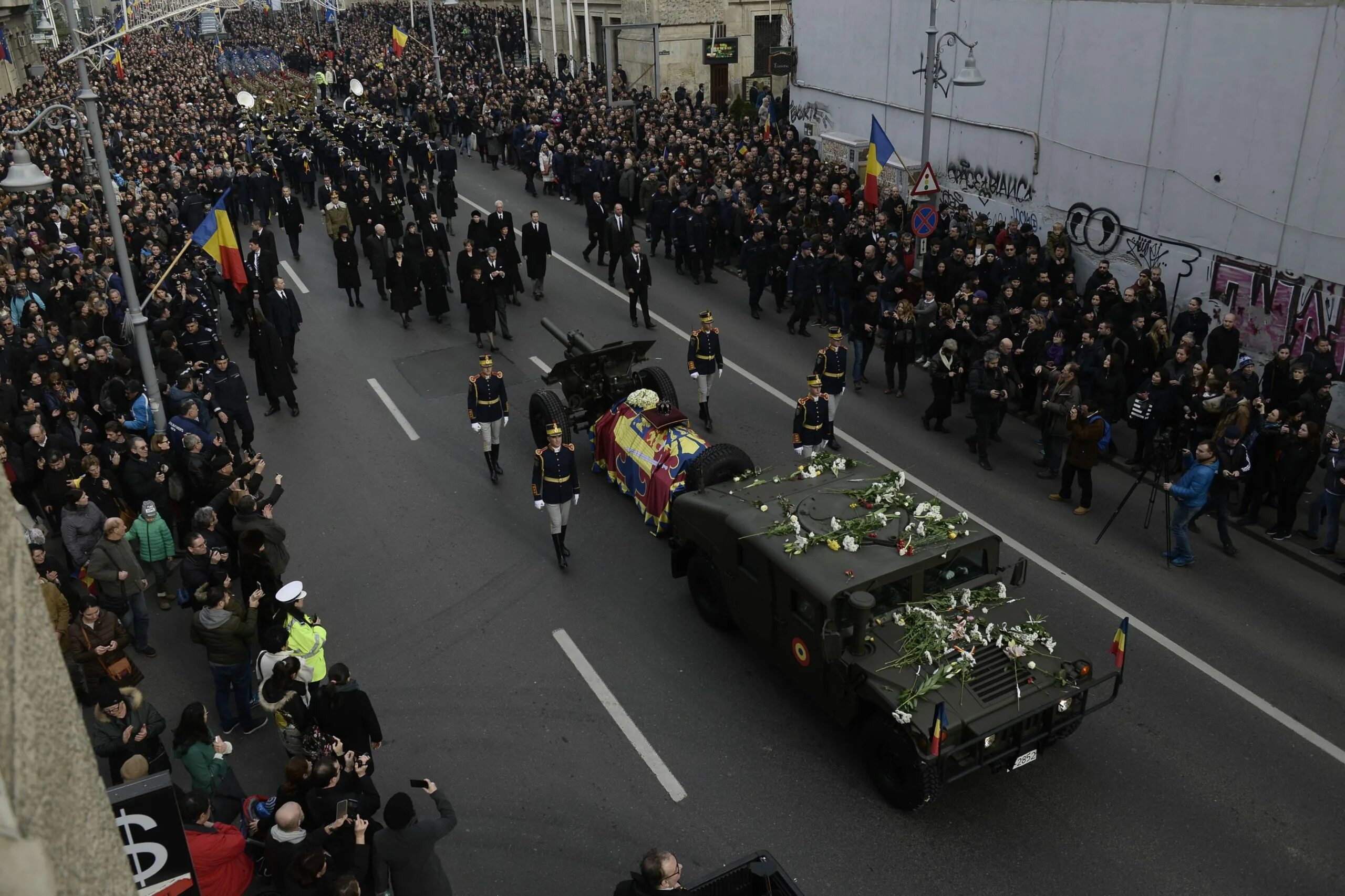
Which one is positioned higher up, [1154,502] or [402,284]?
[402,284]

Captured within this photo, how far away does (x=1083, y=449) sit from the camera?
12031mm

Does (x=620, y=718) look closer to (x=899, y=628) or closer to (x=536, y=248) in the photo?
(x=899, y=628)

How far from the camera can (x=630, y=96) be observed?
34.5 metres

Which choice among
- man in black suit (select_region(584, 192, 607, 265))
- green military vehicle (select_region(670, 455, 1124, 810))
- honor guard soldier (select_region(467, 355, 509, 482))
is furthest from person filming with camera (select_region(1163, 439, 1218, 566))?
man in black suit (select_region(584, 192, 607, 265))

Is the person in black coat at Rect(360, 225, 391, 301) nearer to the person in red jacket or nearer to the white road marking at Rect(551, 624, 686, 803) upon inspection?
the white road marking at Rect(551, 624, 686, 803)

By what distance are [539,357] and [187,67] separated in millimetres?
46065

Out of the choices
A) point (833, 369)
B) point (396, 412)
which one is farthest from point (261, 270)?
point (833, 369)

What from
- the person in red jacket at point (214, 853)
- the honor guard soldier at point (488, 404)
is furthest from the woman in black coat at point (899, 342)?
the person in red jacket at point (214, 853)

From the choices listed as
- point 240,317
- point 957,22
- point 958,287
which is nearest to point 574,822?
point 958,287

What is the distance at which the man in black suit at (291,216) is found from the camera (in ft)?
72.6

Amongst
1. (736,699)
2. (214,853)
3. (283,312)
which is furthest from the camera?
(283,312)

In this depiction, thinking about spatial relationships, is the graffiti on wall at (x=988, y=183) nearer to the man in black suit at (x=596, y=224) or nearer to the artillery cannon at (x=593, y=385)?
the man in black suit at (x=596, y=224)

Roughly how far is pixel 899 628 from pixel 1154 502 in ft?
19.1

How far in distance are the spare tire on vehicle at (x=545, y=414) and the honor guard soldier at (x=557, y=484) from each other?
187 cm
